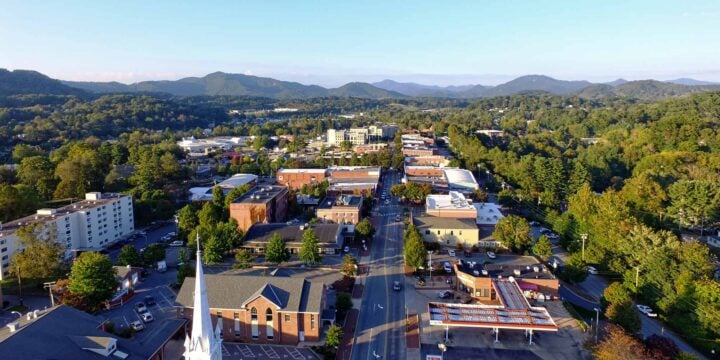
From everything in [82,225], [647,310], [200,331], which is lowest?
[647,310]

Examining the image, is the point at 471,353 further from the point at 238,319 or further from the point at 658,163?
the point at 658,163

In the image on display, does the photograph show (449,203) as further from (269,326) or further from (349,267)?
(269,326)

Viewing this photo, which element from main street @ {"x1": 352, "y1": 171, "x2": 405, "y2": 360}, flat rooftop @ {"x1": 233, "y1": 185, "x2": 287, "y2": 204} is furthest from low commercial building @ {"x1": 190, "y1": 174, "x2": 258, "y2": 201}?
main street @ {"x1": 352, "y1": 171, "x2": 405, "y2": 360}

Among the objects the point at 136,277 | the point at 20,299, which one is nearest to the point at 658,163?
the point at 136,277

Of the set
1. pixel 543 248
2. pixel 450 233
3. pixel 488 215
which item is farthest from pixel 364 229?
pixel 543 248

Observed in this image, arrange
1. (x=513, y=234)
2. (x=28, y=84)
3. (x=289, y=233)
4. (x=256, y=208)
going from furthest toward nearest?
(x=28, y=84) → (x=256, y=208) → (x=289, y=233) → (x=513, y=234)

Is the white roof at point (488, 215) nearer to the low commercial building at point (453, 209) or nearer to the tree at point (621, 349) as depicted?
the low commercial building at point (453, 209)

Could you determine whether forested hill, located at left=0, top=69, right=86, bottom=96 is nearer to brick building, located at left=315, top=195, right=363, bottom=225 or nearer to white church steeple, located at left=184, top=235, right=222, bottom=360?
brick building, located at left=315, top=195, right=363, bottom=225
